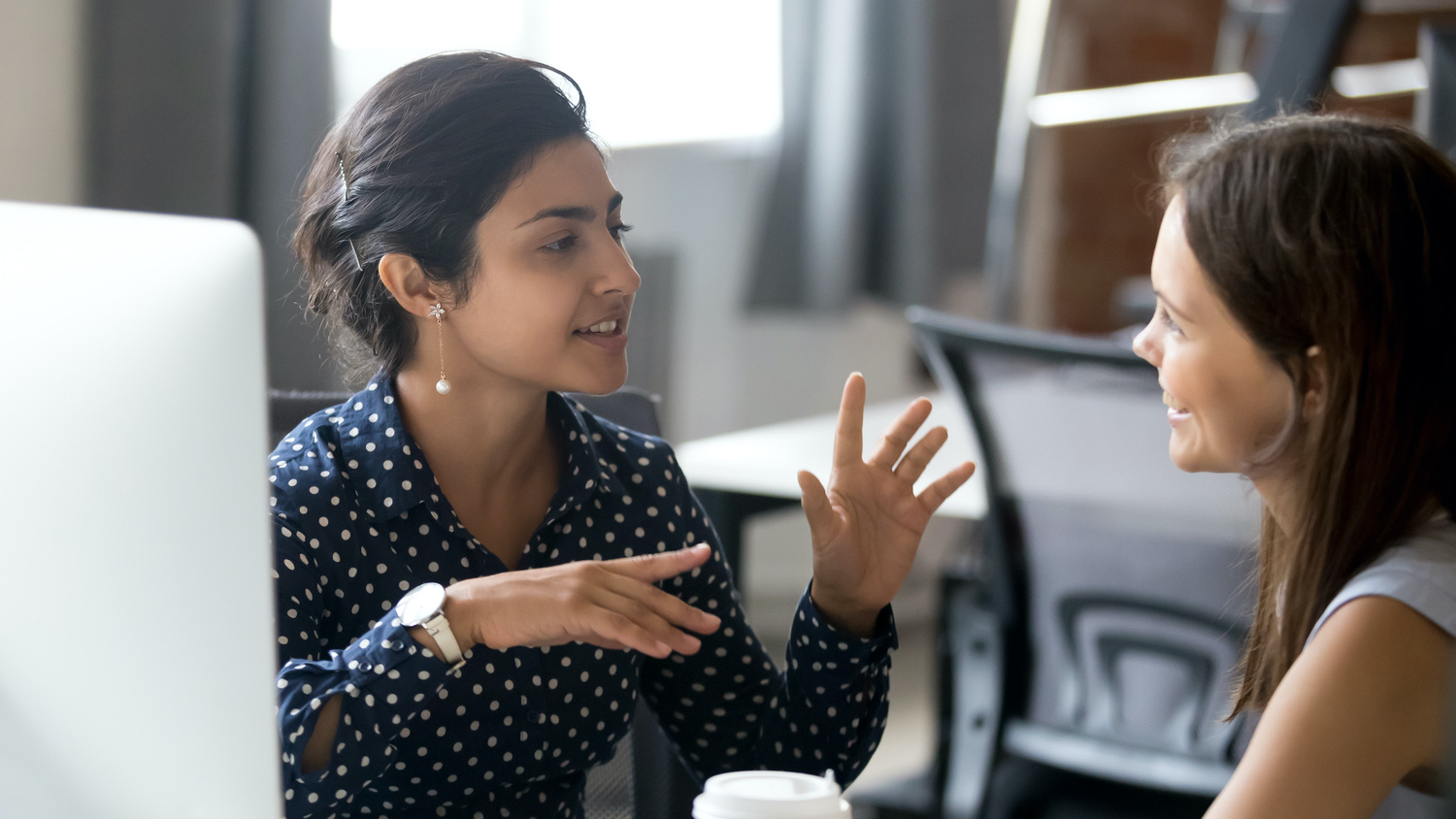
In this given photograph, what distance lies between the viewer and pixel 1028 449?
154cm

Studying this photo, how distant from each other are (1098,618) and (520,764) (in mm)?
849

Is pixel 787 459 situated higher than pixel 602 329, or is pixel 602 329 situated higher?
pixel 602 329

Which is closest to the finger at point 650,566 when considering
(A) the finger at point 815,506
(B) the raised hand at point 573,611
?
(B) the raised hand at point 573,611

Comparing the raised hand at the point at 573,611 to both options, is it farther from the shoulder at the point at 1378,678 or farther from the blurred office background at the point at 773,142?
the blurred office background at the point at 773,142

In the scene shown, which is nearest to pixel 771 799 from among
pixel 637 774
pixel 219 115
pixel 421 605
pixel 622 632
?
pixel 622 632

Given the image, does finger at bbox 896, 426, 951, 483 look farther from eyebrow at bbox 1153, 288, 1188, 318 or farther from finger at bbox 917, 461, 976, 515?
eyebrow at bbox 1153, 288, 1188, 318

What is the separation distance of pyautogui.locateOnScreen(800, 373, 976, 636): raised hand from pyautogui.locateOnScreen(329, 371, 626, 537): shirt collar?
188 millimetres

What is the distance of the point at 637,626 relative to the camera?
741 mm

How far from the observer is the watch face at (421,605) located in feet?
2.50

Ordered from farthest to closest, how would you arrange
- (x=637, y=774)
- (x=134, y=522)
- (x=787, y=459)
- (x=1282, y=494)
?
(x=787, y=459) → (x=637, y=774) → (x=1282, y=494) → (x=134, y=522)

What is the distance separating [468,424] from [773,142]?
2.23 meters

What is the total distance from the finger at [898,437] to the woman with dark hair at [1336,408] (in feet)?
0.55

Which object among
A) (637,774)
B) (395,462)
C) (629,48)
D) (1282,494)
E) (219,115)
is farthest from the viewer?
(629,48)

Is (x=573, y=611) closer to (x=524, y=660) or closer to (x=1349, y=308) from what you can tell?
(x=524, y=660)
